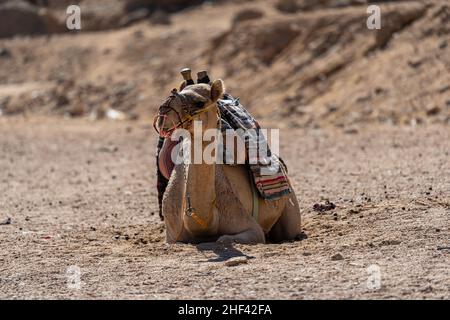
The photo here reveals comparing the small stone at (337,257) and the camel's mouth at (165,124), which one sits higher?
the camel's mouth at (165,124)

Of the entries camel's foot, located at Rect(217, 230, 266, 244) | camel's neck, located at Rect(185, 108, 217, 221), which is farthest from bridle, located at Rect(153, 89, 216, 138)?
camel's foot, located at Rect(217, 230, 266, 244)

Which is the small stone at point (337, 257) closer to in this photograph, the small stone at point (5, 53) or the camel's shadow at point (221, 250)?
the camel's shadow at point (221, 250)

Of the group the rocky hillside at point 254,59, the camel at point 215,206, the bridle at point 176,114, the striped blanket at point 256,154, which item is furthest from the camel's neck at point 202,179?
the rocky hillside at point 254,59

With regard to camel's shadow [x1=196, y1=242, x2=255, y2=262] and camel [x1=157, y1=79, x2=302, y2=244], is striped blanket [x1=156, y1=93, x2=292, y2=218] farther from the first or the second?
camel's shadow [x1=196, y1=242, x2=255, y2=262]

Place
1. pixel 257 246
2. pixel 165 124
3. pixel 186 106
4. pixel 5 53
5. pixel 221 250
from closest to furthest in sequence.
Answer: pixel 165 124 < pixel 186 106 < pixel 221 250 < pixel 257 246 < pixel 5 53

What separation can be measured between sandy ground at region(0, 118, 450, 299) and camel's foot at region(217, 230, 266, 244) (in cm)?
17

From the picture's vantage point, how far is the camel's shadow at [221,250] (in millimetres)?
7800

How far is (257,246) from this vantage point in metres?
8.25

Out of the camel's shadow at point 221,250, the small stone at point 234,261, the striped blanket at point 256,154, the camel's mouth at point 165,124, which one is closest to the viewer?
the camel's mouth at point 165,124

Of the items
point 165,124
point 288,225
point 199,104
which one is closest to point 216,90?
point 199,104

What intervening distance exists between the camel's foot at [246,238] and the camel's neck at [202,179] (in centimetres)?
22

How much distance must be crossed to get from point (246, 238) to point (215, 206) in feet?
1.12

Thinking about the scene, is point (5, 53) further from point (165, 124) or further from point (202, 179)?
point (165, 124)

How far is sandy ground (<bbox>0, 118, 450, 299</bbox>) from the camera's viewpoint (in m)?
6.94
